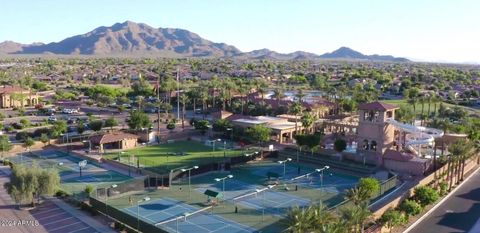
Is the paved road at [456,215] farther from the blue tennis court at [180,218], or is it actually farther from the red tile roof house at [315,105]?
the red tile roof house at [315,105]

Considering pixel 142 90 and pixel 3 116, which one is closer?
pixel 3 116

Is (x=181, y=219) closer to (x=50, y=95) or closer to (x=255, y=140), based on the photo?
(x=255, y=140)

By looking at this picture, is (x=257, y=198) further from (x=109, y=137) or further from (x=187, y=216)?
(x=109, y=137)

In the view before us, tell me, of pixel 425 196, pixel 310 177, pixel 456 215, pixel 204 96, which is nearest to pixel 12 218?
pixel 310 177

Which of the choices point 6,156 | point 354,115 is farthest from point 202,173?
point 354,115

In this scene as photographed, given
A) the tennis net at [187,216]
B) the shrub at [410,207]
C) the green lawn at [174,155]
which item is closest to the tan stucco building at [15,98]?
the green lawn at [174,155]
